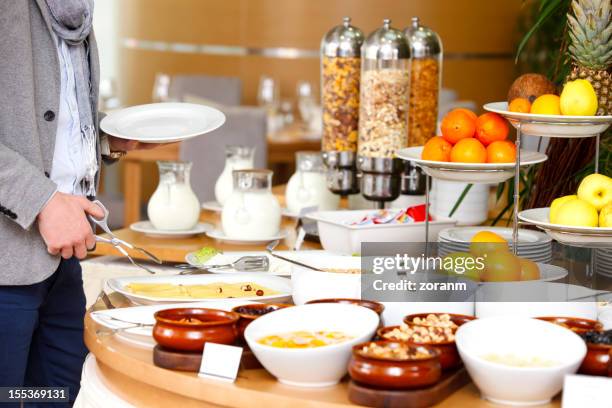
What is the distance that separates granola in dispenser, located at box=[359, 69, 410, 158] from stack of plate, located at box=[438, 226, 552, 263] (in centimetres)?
53

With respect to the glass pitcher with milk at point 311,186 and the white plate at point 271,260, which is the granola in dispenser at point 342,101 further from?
the white plate at point 271,260

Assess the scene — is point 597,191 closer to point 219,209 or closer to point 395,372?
point 395,372

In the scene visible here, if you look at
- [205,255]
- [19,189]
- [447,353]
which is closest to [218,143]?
[205,255]

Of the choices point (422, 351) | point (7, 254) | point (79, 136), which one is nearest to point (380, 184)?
point (79, 136)

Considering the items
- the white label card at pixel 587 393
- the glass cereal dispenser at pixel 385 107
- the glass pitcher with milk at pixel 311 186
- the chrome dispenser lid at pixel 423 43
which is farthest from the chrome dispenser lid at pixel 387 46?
the white label card at pixel 587 393

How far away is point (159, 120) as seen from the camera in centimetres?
241

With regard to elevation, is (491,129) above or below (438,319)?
above

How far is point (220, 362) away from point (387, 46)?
1512mm

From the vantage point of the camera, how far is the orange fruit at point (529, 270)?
1.90 meters

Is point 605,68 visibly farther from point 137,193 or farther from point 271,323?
point 137,193

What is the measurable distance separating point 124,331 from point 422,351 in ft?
1.84

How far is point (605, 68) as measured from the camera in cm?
222

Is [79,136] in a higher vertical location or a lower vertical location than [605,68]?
lower

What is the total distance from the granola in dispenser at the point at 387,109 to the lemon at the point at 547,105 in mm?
808
